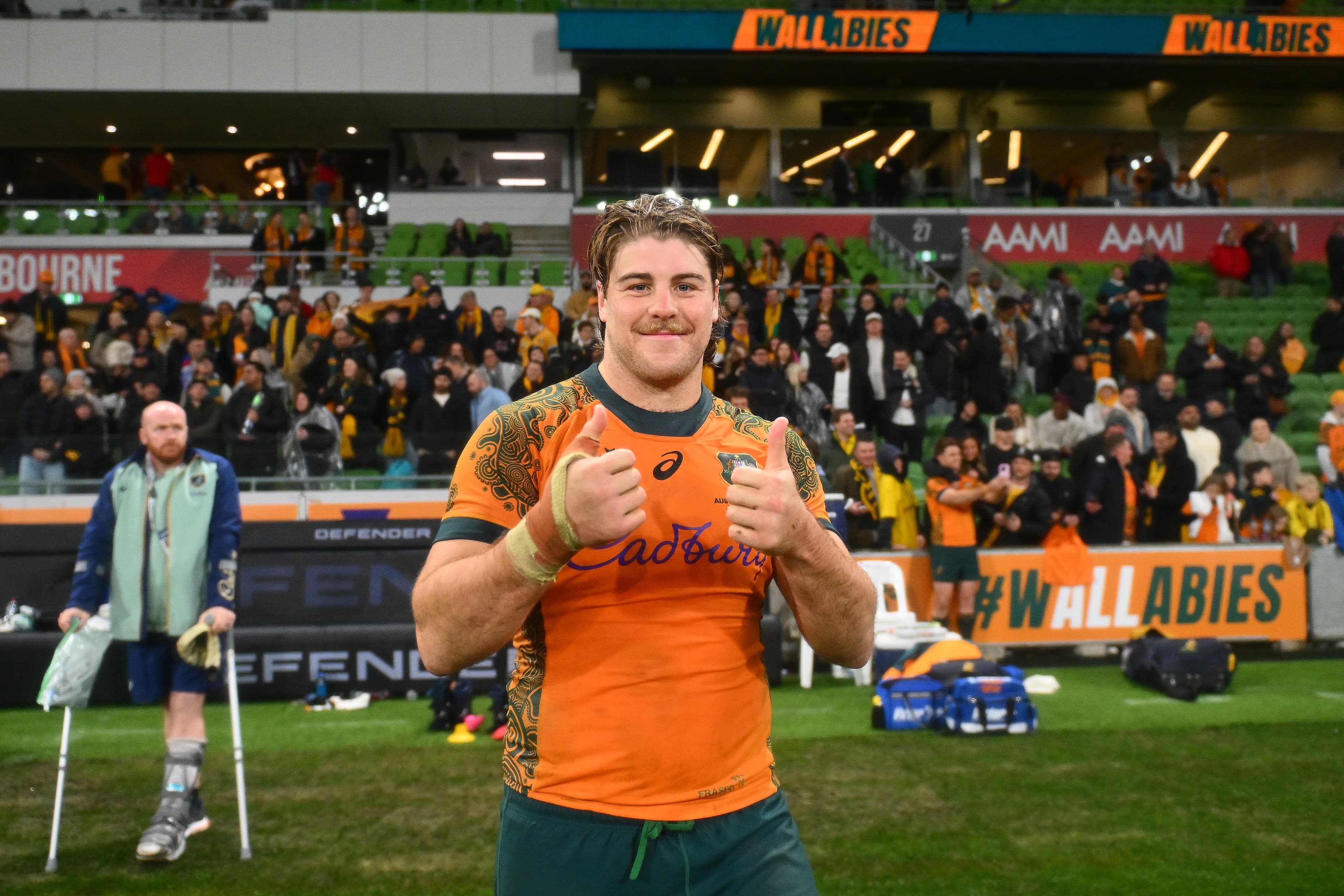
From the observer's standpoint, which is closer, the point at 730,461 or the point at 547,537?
the point at 547,537

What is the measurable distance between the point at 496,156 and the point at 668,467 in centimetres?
2432

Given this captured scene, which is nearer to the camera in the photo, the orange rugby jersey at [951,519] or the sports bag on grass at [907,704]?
the sports bag on grass at [907,704]

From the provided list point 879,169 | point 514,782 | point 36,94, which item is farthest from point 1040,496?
point 36,94

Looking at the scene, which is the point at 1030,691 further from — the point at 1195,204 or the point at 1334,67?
the point at 1334,67

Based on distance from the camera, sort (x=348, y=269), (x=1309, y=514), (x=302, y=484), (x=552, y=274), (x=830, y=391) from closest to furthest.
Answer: (x=302, y=484) → (x=1309, y=514) → (x=830, y=391) → (x=348, y=269) → (x=552, y=274)

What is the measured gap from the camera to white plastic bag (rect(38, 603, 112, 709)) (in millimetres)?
5609

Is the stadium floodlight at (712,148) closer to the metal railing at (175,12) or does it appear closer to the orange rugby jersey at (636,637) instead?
the metal railing at (175,12)

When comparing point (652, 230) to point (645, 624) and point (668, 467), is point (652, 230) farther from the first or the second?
point (645, 624)

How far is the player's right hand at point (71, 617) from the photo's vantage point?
567 centimetres

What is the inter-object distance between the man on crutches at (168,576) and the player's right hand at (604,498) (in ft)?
14.0

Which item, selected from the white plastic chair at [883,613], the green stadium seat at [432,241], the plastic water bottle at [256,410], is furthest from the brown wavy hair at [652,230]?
the green stadium seat at [432,241]

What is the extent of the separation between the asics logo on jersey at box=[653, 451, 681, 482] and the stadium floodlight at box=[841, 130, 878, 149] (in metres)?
24.9

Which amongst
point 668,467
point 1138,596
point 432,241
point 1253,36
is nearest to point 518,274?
point 432,241

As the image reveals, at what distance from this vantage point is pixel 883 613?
35.0ft
